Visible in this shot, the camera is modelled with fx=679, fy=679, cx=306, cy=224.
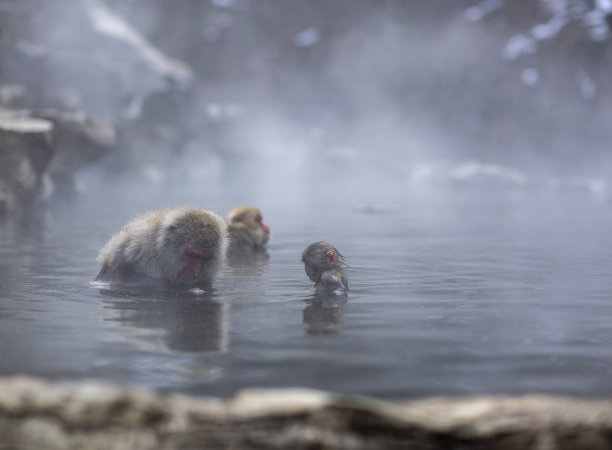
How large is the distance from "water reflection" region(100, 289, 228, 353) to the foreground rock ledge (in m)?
1.12

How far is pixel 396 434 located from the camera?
1.50m

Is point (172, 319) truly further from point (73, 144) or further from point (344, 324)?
point (73, 144)

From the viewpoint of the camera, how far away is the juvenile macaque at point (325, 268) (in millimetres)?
3951

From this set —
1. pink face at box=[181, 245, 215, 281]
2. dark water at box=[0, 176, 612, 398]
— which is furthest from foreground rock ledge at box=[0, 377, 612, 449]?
pink face at box=[181, 245, 215, 281]

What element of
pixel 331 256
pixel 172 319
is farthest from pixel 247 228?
pixel 172 319

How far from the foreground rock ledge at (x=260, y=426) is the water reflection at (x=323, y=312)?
1.48m

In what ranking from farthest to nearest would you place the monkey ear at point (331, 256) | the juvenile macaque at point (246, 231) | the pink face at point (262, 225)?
1. the pink face at point (262, 225)
2. the juvenile macaque at point (246, 231)
3. the monkey ear at point (331, 256)

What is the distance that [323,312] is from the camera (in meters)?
3.42

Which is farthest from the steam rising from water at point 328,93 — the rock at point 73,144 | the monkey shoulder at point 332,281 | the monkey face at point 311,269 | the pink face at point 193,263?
the pink face at point 193,263

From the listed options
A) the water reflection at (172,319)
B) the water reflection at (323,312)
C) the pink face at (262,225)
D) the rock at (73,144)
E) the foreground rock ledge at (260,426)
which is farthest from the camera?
the rock at (73,144)

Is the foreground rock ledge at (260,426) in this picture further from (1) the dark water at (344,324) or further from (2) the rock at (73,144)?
(2) the rock at (73,144)

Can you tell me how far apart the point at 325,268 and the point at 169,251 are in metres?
0.91

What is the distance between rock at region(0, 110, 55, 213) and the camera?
9.23 meters

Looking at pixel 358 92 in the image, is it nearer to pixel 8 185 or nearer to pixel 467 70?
pixel 467 70
